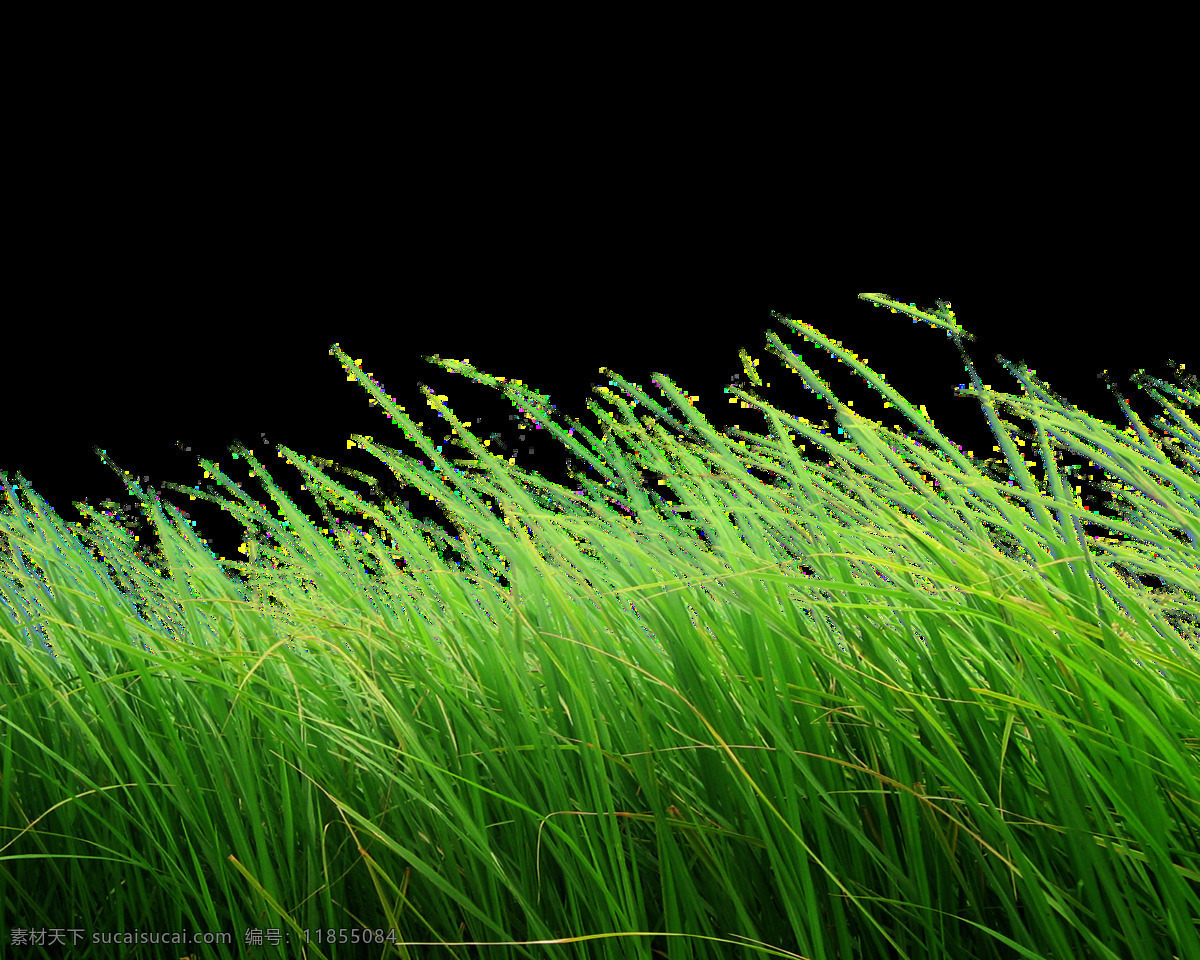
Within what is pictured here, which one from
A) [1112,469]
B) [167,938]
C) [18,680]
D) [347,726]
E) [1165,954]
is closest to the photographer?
[1165,954]

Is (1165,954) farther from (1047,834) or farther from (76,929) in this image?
(76,929)

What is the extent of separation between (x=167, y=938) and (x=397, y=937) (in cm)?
45

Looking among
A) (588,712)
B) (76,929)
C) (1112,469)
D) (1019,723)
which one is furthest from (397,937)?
(1112,469)

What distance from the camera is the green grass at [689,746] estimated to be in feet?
3.95

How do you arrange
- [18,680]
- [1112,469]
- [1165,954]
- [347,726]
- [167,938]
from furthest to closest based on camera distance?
1. [18,680]
2. [347,726]
3. [167,938]
4. [1112,469]
5. [1165,954]

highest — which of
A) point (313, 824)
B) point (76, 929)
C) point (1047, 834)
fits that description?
point (76, 929)

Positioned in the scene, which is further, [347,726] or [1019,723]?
[347,726]

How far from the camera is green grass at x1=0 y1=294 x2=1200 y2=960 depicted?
1.20 m

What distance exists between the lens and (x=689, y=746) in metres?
1.31

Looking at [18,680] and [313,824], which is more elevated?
[18,680]

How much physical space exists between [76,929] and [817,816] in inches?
48.4

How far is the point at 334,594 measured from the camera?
190cm

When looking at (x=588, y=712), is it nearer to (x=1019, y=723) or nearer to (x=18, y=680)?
(x=1019, y=723)

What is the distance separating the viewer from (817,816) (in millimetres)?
1235
